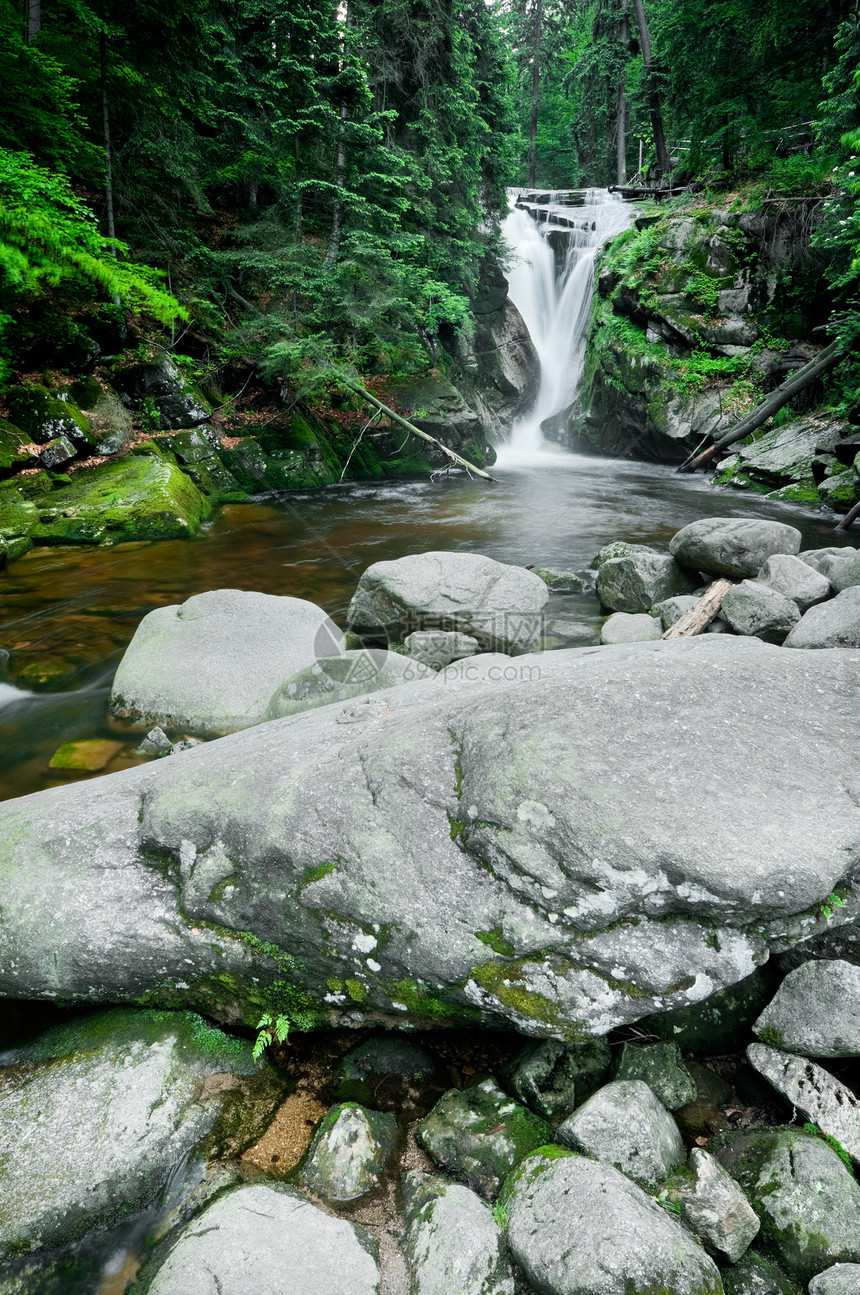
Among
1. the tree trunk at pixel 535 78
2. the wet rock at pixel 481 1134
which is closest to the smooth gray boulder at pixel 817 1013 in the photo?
the wet rock at pixel 481 1134

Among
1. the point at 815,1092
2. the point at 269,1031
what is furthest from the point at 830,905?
the point at 269,1031

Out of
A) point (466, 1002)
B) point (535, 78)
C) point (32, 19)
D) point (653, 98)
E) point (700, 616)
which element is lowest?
point (466, 1002)

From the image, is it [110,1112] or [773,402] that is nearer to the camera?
[110,1112]

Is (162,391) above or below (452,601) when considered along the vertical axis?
above

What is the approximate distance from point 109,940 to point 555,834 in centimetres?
199

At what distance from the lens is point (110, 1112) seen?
7.76 feet

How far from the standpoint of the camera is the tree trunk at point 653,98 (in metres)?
21.5

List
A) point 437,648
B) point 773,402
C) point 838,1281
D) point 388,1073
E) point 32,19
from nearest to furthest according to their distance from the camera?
1. point 838,1281
2. point 388,1073
3. point 437,648
4. point 32,19
5. point 773,402

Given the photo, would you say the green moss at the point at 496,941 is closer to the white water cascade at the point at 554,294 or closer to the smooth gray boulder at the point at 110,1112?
the smooth gray boulder at the point at 110,1112

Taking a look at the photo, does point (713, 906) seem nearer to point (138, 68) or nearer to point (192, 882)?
point (192, 882)

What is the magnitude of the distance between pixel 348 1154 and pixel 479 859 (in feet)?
3.71

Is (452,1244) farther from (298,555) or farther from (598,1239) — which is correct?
(298,555)

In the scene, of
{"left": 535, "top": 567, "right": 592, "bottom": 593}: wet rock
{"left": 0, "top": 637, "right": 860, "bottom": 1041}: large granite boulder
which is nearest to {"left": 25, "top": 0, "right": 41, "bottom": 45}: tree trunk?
{"left": 535, "top": 567, "right": 592, "bottom": 593}: wet rock

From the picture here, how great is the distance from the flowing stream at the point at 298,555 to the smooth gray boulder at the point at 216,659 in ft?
0.85
